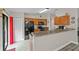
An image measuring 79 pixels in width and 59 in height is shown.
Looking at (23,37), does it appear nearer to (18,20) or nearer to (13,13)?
(18,20)

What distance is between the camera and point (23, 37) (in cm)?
162

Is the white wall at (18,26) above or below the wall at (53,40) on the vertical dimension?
→ above

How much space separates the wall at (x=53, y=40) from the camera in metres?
1.65

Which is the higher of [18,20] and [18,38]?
[18,20]

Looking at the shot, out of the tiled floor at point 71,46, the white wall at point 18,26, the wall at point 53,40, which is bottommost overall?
the tiled floor at point 71,46

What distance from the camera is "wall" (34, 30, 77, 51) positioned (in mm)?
1649

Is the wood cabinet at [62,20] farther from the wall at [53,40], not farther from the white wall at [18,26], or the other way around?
the white wall at [18,26]

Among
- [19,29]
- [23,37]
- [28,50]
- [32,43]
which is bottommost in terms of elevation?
[28,50]

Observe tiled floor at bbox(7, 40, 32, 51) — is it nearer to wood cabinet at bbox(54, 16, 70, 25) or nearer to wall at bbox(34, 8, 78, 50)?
wall at bbox(34, 8, 78, 50)

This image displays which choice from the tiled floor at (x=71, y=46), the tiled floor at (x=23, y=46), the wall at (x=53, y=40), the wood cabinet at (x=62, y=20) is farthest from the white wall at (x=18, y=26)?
the tiled floor at (x=71, y=46)

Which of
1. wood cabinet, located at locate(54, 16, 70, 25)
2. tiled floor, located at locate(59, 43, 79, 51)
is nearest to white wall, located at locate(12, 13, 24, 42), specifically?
wood cabinet, located at locate(54, 16, 70, 25)

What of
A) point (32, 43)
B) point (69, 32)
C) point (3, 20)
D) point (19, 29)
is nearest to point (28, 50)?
point (32, 43)

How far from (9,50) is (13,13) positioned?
57 cm

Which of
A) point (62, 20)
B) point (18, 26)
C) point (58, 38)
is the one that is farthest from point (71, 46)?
point (18, 26)
